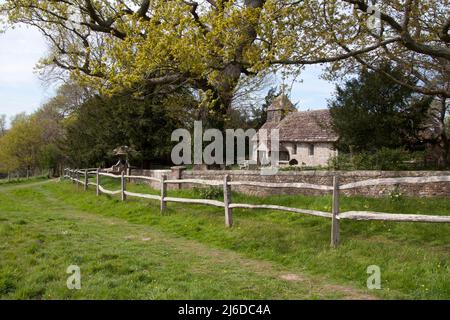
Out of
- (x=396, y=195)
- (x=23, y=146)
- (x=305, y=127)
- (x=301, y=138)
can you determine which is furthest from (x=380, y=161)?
(x=23, y=146)

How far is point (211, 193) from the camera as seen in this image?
45.1 ft

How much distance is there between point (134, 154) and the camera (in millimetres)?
24828

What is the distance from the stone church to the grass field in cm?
2532

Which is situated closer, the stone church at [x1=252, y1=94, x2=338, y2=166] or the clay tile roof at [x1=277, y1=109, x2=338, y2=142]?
the stone church at [x1=252, y1=94, x2=338, y2=166]

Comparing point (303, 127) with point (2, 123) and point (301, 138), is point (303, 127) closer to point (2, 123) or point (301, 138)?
point (301, 138)

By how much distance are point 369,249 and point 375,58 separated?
11.4 metres

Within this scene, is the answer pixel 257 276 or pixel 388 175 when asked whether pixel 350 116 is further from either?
pixel 257 276

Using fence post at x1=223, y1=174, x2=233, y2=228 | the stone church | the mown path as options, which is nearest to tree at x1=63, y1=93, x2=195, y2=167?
fence post at x1=223, y1=174, x2=233, y2=228

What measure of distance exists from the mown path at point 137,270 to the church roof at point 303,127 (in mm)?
29394

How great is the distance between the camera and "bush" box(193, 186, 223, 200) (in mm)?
13716

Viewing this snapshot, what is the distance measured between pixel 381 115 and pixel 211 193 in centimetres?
1041

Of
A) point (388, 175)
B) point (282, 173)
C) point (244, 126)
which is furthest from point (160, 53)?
point (244, 126)

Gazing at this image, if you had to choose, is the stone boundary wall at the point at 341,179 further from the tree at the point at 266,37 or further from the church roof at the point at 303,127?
the church roof at the point at 303,127

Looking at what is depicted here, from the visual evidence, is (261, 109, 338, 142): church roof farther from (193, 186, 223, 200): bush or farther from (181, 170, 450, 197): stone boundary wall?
(193, 186, 223, 200): bush
